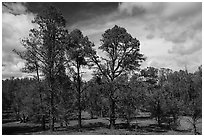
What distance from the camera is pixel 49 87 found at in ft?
47.3

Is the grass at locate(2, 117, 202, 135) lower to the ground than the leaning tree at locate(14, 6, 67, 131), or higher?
lower

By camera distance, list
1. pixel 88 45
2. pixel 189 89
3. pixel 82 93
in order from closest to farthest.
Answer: pixel 189 89 → pixel 88 45 → pixel 82 93

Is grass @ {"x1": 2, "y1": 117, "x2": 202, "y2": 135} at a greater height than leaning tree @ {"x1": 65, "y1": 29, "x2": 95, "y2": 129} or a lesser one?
lesser

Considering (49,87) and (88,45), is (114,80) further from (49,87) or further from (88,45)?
(49,87)

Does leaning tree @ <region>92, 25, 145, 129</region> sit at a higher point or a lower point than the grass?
higher

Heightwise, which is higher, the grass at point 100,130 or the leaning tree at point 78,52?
the leaning tree at point 78,52

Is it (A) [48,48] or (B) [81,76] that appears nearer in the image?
(A) [48,48]

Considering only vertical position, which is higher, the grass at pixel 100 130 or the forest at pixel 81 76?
the forest at pixel 81 76

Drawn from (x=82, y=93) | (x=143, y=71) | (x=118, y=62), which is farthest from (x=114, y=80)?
(x=82, y=93)

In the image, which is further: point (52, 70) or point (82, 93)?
point (82, 93)

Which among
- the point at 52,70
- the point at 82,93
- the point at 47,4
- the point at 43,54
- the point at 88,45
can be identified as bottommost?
the point at 82,93

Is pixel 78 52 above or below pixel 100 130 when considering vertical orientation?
above

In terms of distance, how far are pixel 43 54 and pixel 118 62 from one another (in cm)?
534

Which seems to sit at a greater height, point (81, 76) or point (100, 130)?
point (81, 76)
